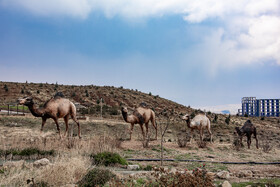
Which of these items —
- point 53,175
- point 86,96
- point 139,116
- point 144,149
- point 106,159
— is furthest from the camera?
point 86,96

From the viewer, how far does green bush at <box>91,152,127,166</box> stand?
35.9 ft

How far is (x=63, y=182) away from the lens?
7434mm

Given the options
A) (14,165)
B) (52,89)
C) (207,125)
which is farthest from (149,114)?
(52,89)

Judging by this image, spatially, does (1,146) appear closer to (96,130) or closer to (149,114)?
(149,114)

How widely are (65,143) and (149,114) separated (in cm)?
698

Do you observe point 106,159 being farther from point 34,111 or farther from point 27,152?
point 34,111

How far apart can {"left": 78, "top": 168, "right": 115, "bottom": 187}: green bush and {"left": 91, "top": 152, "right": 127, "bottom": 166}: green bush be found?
9.51 ft

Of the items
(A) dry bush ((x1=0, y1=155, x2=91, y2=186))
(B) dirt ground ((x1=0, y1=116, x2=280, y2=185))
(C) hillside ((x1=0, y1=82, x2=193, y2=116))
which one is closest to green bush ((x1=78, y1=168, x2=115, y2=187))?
(A) dry bush ((x1=0, y1=155, x2=91, y2=186))

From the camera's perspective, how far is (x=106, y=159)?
435 inches

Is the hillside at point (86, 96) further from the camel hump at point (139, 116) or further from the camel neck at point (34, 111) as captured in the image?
the camel neck at point (34, 111)

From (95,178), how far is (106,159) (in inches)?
145

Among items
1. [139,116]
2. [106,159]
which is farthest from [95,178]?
[139,116]

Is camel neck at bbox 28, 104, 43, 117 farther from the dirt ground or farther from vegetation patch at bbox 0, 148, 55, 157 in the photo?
vegetation patch at bbox 0, 148, 55, 157

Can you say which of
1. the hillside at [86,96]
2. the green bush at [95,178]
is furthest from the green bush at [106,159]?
the hillside at [86,96]
